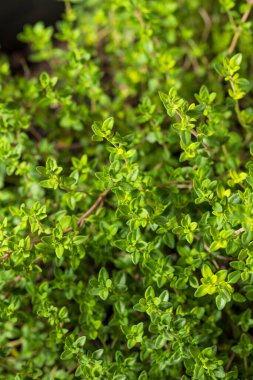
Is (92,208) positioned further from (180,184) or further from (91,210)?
(180,184)

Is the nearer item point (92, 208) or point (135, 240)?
point (135, 240)

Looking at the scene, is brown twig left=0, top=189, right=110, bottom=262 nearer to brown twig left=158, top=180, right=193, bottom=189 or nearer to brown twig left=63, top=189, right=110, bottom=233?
brown twig left=63, top=189, right=110, bottom=233

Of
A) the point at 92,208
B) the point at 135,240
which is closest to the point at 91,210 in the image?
the point at 92,208

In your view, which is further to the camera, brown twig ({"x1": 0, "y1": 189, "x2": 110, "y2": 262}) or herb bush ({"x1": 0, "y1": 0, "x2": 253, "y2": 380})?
brown twig ({"x1": 0, "y1": 189, "x2": 110, "y2": 262})

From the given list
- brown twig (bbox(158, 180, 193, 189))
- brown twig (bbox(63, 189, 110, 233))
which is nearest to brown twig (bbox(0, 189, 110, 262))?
brown twig (bbox(63, 189, 110, 233))

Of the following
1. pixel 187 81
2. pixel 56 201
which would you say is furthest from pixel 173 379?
pixel 187 81

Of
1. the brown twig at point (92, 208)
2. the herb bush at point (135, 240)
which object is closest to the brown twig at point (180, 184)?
the herb bush at point (135, 240)

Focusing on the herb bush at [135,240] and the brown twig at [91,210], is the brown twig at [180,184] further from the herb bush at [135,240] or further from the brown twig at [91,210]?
the brown twig at [91,210]

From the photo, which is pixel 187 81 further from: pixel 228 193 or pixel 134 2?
pixel 228 193
